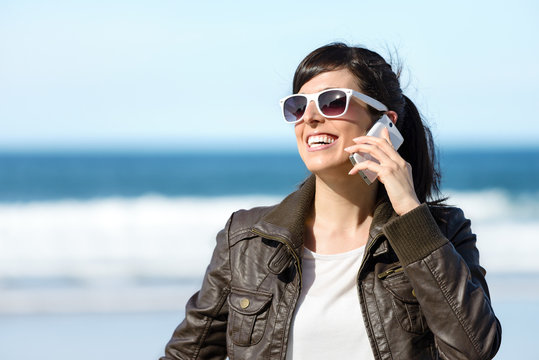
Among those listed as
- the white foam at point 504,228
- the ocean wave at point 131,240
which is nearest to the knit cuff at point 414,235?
the ocean wave at point 131,240

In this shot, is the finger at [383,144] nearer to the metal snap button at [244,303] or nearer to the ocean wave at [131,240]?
the metal snap button at [244,303]

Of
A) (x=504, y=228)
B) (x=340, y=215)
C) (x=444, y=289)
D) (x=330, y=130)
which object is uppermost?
(x=504, y=228)

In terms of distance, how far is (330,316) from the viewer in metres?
2.37

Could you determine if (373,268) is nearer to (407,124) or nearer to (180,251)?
(407,124)

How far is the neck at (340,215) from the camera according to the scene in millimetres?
2551

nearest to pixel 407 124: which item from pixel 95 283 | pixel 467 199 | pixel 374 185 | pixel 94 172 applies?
pixel 374 185

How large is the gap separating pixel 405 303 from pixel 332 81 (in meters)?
0.78

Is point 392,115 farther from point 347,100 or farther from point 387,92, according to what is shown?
point 347,100

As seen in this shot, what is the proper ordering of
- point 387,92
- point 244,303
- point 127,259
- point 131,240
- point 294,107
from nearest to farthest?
point 244,303, point 294,107, point 387,92, point 127,259, point 131,240

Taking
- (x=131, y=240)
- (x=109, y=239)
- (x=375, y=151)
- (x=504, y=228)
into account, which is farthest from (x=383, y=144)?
(x=504, y=228)

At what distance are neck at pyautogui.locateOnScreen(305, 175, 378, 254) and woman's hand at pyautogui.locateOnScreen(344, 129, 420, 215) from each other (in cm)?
19

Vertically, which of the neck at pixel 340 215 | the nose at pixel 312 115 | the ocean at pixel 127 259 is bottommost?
the neck at pixel 340 215

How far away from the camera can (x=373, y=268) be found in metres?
2.41

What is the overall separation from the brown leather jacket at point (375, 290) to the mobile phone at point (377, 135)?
16 cm
